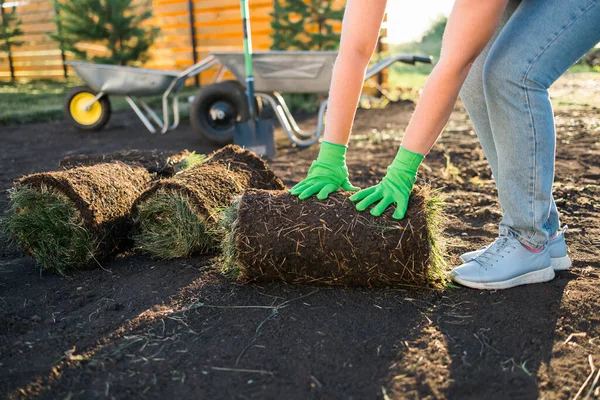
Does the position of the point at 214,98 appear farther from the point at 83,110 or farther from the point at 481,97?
the point at 481,97

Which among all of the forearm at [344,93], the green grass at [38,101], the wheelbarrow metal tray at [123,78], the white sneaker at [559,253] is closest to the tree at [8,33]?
the green grass at [38,101]

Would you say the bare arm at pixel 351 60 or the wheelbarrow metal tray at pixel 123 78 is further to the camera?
the wheelbarrow metal tray at pixel 123 78

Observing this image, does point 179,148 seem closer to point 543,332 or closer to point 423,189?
point 423,189

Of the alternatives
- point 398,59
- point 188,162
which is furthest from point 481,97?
point 398,59

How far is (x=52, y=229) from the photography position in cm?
212

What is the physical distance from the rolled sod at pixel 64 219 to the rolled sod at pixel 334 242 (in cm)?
56

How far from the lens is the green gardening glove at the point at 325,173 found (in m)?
1.89

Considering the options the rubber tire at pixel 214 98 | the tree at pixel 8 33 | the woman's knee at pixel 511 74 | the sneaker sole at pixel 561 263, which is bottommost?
the sneaker sole at pixel 561 263

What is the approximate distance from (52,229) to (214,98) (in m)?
2.81

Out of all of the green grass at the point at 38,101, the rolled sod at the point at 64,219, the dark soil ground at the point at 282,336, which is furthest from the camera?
the green grass at the point at 38,101

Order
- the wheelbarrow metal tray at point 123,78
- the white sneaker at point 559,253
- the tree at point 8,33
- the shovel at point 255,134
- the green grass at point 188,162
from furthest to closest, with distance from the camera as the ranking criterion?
1. the tree at point 8,33
2. the wheelbarrow metal tray at point 123,78
3. the shovel at point 255,134
4. the green grass at point 188,162
5. the white sneaker at point 559,253

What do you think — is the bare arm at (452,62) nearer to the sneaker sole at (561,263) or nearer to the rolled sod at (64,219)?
the sneaker sole at (561,263)

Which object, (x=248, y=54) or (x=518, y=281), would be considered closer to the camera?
(x=518, y=281)

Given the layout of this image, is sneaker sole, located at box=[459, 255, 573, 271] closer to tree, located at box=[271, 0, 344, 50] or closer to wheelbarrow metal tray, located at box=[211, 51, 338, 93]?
wheelbarrow metal tray, located at box=[211, 51, 338, 93]
